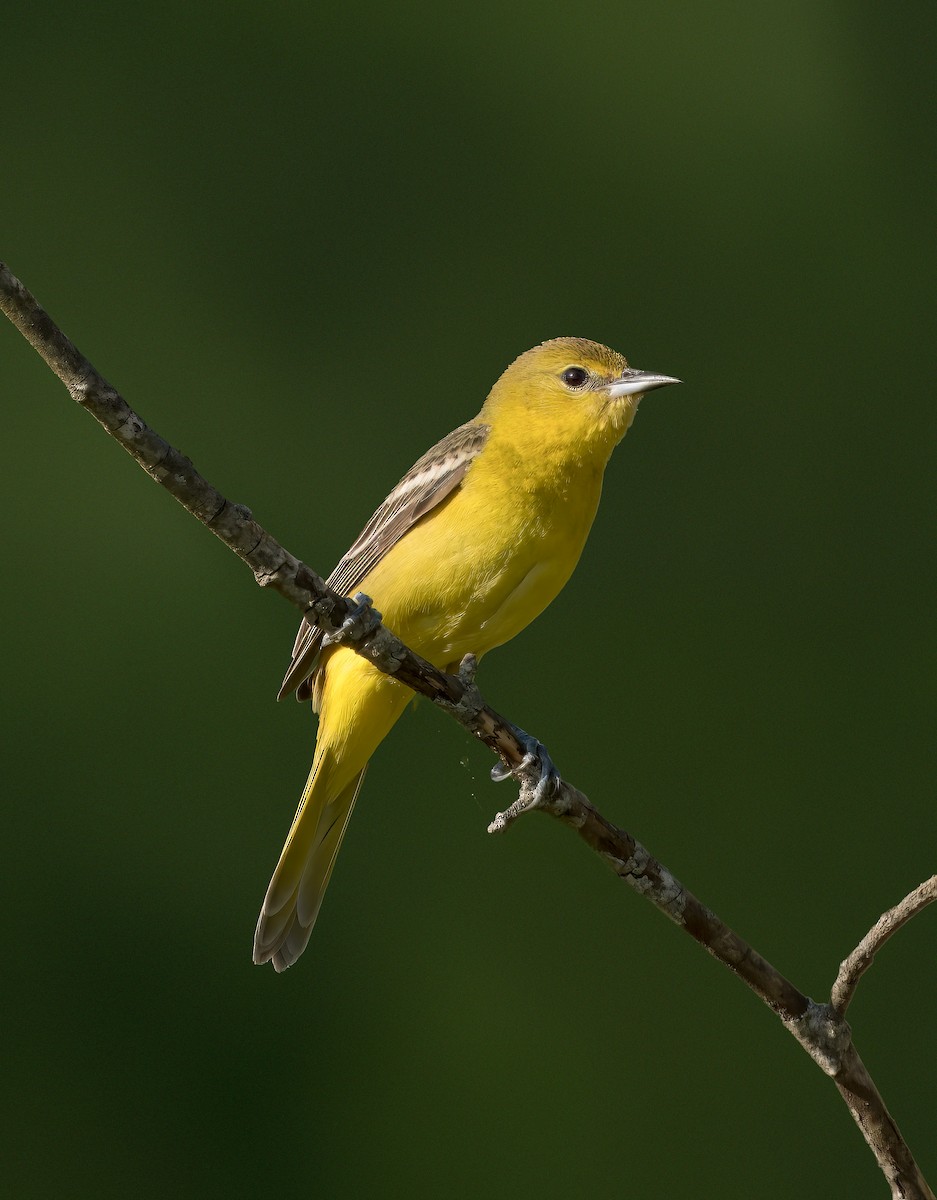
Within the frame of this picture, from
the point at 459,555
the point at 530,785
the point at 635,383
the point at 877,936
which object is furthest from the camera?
the point at 635,383

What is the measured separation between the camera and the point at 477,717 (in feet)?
5.68

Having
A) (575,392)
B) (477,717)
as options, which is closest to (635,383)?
(575,392)

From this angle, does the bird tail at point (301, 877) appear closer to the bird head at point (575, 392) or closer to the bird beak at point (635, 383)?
the bird head at point (575, 392)

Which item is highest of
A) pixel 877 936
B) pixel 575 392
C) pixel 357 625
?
pixel 575 392

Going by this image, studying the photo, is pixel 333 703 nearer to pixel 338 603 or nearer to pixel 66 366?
pixel 338 603

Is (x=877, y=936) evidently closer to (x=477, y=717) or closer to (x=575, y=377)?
(x=477, y=717)

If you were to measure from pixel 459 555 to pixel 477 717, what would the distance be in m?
0.42

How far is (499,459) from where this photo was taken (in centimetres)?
222

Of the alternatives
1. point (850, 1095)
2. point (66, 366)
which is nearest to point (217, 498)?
point (66, 366)

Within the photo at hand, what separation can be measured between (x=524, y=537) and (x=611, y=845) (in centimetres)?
56

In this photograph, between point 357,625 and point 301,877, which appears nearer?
point 357,625

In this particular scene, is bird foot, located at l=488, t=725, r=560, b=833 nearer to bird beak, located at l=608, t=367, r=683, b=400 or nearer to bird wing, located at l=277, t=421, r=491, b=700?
bird wing, located at l=277, t=421, r=491, b=700

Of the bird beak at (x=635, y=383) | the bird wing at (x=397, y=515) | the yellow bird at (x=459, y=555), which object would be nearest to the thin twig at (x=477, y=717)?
the yellow bird at (x=459, y=555)

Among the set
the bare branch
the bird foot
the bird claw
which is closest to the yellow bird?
the bird foot
